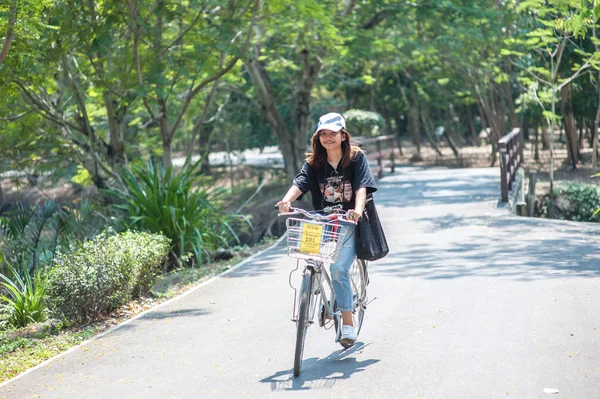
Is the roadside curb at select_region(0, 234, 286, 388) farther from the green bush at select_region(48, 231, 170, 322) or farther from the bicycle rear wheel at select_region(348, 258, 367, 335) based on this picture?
the bicycle rear wheel at select_region(348, 258, 367, 335)

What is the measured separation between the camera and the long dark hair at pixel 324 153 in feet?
21.4

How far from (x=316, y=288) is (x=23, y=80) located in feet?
26.5

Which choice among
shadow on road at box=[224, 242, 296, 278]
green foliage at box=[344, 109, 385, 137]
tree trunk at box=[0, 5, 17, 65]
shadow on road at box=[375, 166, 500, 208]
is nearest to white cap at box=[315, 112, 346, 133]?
tree trunk at box=[0, 5, 17, 65]

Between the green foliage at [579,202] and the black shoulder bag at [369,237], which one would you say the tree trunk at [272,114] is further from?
the black shoulder bag at [369,237]

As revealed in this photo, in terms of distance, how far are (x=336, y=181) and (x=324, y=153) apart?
0.26 m

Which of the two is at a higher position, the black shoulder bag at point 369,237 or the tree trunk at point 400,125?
the tree trunk at point 400,125

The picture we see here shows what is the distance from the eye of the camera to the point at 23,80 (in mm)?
12742

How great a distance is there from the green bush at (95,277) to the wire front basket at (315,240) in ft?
11.3

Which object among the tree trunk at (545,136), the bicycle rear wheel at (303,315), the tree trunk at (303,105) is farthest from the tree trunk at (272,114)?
the bicycle rear wheel at (303,315)

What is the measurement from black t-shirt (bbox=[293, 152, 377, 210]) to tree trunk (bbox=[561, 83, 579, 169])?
859 inches

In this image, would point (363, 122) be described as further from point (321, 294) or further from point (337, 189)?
point (321, 294)

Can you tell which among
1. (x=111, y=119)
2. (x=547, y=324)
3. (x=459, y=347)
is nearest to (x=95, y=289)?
(x=459, y=347)

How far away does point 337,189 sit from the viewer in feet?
21.6

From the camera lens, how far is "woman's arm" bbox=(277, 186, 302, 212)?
615 centimetres
